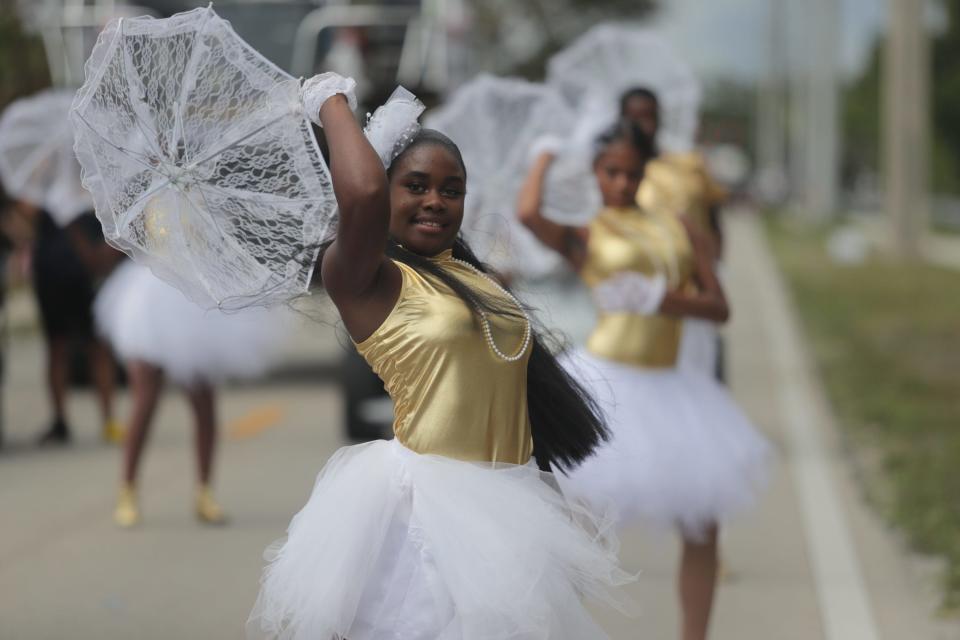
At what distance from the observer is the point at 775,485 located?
10.2m

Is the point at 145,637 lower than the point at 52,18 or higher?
lower

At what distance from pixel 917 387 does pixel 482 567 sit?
37.2 feet

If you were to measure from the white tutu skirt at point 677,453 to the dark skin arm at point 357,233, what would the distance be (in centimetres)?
182

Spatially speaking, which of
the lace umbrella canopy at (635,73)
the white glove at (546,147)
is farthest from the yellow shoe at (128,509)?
the white glove at (546,147)

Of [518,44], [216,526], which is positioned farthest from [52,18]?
[518,44]

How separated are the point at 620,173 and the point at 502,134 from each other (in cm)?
160

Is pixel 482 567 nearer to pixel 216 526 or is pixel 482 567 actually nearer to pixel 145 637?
pixel 145 637

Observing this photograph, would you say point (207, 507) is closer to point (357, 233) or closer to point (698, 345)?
point (698, 345)

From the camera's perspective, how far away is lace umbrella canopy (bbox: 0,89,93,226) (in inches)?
399

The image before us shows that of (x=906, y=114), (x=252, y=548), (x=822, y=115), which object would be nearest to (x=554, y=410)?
(x=252, y=548)

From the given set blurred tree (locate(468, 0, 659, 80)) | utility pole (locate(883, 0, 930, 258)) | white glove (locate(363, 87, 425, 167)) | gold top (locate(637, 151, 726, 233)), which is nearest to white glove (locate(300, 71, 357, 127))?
white glove (locate(363, 87, 425, 167))

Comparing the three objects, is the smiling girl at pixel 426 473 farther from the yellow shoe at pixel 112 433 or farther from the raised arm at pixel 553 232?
the yellow shoe at pixel 112 433

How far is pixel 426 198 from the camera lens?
396 centimetres

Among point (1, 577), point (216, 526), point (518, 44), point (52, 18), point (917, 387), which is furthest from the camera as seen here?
point (518, 44)
